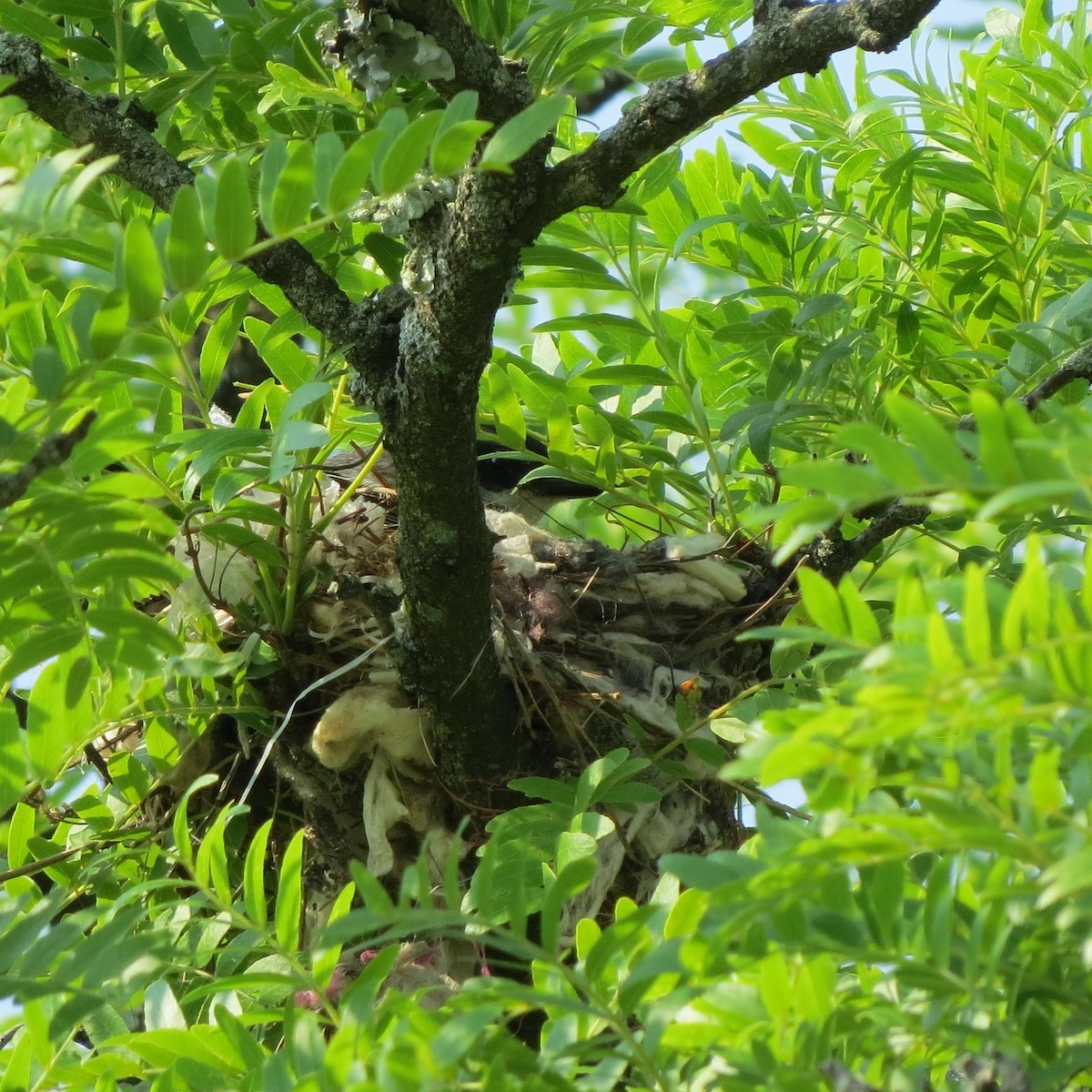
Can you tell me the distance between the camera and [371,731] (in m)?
1.27

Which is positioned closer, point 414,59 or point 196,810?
point 414,59

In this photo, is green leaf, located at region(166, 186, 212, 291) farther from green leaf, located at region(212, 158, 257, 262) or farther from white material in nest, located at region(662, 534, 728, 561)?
white material in nest, located at region(662, 534, 728, 561)

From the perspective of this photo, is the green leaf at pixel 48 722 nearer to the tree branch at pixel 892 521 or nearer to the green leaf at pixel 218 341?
the green leaf at pixel 218 341

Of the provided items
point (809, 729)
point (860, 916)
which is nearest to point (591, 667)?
point (860, 916)

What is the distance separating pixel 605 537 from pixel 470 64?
101 centimetres

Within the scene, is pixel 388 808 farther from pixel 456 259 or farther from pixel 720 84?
pixel 720 84

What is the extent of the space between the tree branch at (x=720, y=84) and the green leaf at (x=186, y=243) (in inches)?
13.0

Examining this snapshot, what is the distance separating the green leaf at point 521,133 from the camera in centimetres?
73

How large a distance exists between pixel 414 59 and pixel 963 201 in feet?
3.29

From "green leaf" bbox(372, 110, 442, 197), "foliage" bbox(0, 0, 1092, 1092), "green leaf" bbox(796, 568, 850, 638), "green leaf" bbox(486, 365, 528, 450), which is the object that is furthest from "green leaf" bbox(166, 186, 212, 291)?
"green leaf" bbox(486, 365, 528, 450)

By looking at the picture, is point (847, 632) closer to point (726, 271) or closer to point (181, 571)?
point (181, 571)

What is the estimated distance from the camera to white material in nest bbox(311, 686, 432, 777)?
125 cm

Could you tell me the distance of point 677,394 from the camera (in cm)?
154

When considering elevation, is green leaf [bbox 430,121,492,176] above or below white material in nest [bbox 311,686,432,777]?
above
